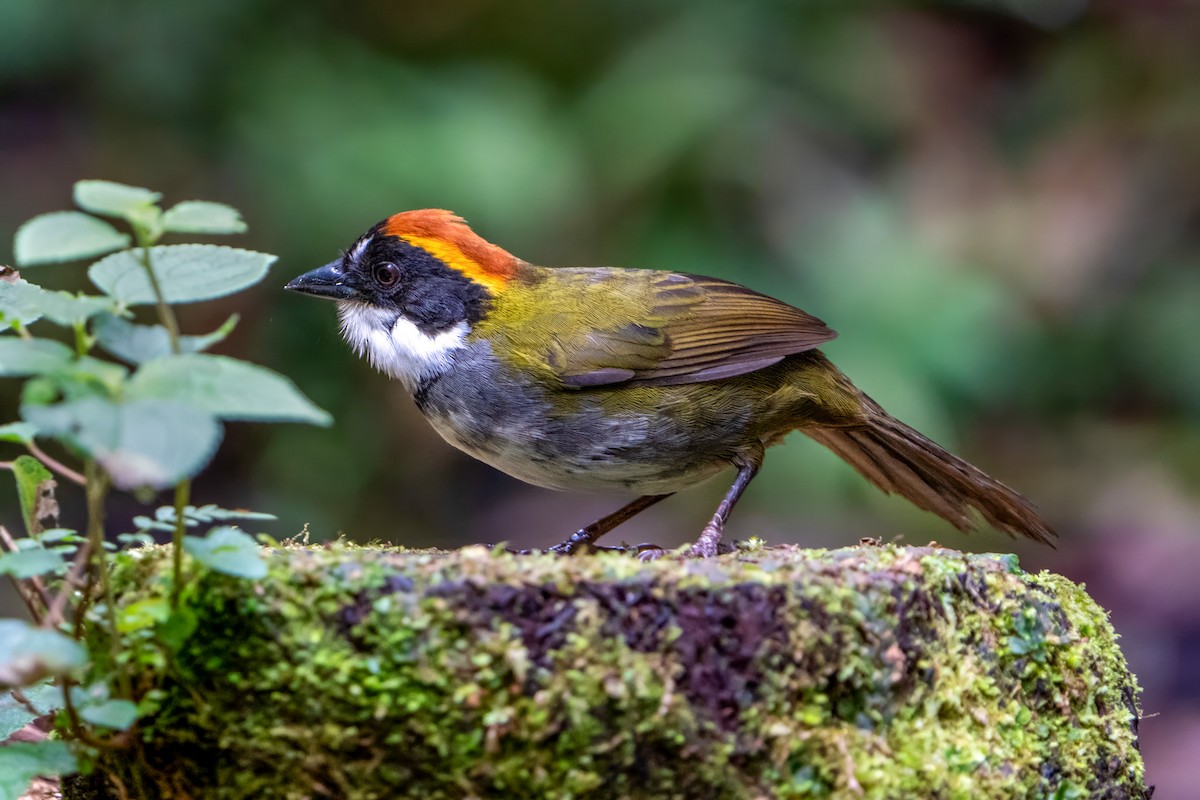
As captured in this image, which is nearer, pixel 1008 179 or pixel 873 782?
pixel 873 782

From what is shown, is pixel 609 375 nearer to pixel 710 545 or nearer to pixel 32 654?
pixel 710 545

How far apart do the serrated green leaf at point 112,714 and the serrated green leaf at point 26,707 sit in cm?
36

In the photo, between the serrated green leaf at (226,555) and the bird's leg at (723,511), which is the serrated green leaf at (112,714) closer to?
the serrated green leaf at (226,555)

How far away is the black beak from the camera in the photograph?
4.41 metres

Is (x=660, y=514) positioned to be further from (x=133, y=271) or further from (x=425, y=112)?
(x=133, y=271)

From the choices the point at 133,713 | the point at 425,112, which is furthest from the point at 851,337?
the point at 133,713

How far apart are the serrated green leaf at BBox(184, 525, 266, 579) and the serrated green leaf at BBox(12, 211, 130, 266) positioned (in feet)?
1.66

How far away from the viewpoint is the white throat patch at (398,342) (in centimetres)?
421

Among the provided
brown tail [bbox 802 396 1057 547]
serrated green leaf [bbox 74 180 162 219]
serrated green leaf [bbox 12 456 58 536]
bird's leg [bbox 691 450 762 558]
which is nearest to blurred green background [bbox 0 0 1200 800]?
brown tail [bbox 802 396 1057 547]

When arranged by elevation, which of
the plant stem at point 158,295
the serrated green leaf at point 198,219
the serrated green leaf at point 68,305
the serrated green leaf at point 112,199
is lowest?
the serrated green leaf at point 68,305

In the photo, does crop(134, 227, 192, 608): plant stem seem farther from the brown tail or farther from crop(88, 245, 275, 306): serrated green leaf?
the brown tail

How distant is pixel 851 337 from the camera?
7.16m

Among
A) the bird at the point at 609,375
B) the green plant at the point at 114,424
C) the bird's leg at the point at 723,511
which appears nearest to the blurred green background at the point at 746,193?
the bird at the point at 609,375

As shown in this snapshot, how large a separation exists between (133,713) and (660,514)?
6.05m
